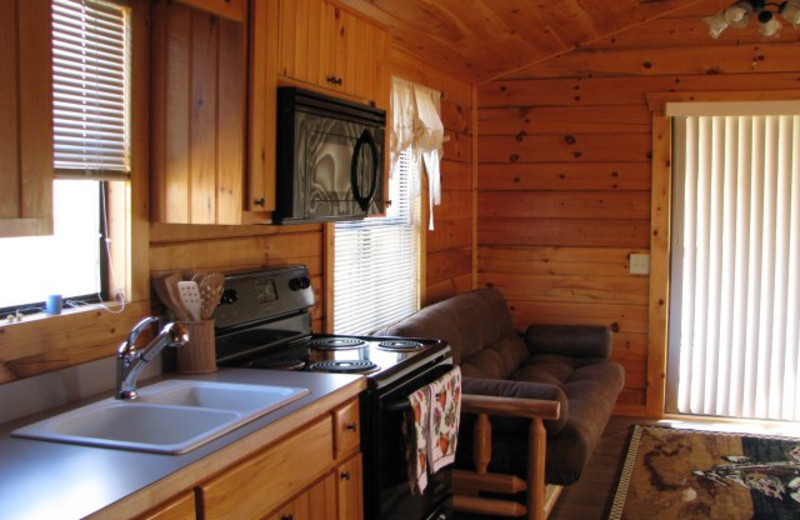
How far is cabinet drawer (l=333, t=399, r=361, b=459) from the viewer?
2.34m

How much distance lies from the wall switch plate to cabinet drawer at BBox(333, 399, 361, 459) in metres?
3.47

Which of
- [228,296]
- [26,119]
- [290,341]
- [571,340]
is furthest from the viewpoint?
[571,340]

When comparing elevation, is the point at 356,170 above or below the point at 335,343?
above

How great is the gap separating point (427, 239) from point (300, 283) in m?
1.72

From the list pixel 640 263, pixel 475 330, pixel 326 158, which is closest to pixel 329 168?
pixel 326 158

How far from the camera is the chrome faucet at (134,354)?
214 centimetres

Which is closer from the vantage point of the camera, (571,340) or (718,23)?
(718,23)

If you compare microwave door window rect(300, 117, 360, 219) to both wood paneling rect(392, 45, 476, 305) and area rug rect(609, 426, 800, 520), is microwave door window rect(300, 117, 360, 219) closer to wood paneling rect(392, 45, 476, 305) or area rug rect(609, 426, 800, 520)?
wood paneling rect(392, 45, 476, 305)

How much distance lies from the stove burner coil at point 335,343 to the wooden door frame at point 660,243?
2901 mm

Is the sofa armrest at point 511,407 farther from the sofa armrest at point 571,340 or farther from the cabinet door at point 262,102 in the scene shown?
the sofa armrest at point 571,340

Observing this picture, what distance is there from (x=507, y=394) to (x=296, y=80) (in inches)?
57.1

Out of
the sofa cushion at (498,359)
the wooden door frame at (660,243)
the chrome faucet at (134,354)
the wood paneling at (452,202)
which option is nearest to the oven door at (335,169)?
the chrome faucet at (134,354)

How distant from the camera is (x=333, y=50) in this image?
2.83m

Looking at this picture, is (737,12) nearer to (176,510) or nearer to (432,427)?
(432,427)
